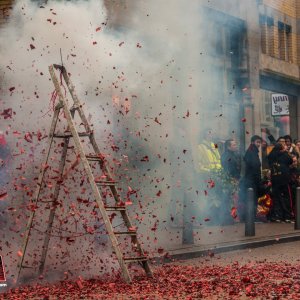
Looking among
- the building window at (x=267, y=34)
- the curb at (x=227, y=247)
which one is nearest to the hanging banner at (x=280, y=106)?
the building window at (x=267, y=34)

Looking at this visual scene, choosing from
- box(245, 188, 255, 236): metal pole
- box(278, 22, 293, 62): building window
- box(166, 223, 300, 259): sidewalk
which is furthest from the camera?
box(278, 22, 293, 62): building window

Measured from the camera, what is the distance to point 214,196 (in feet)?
56.3

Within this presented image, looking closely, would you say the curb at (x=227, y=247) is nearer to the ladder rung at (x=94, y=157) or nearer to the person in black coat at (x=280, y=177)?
the ladder rung at (x=94, y=157)

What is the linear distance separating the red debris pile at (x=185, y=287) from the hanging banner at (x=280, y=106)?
13.6m

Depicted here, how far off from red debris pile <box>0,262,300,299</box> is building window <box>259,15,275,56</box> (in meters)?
9.44

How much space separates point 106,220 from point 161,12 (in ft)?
15.9

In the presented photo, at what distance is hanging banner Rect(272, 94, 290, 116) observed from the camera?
920 inches

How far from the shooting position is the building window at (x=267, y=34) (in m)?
19.1

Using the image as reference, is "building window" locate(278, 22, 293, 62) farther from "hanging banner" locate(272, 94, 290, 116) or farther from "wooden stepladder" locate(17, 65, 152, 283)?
"wooden stepladder" locate(17, 65, 152, 283)

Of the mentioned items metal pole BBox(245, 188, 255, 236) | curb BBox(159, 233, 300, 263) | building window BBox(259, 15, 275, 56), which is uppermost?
building window BBox(259, 15, 275, 56)

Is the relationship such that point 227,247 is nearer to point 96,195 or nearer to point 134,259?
point 134,259

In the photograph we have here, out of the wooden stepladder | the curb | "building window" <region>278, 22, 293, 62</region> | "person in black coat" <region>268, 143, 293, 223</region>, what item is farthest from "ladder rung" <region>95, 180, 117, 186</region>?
"building window" <region>278, 22, 293, 62</region>

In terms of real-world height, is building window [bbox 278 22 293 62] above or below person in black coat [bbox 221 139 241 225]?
above

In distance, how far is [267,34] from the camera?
21.3 m
